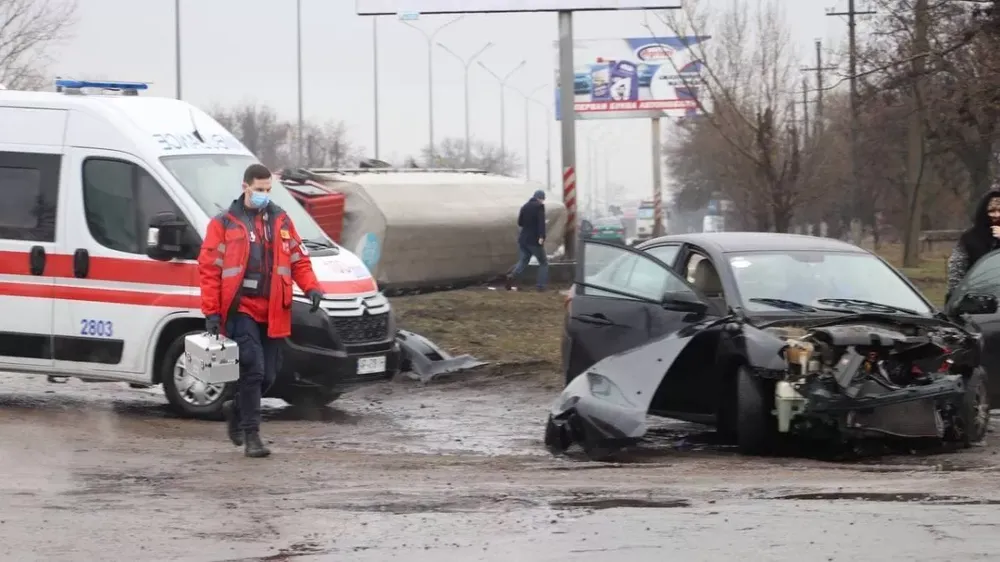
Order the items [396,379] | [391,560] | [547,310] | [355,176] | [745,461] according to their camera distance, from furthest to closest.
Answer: [355,176], [547,310], [396,379], [745,461], [391,560]

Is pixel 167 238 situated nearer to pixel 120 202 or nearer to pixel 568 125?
pixel 120 202

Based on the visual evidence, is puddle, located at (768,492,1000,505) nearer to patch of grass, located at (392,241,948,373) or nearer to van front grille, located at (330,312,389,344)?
van front grille, located at (330,312,389,344)

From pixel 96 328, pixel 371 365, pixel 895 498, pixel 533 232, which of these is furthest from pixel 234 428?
pixel 533 232

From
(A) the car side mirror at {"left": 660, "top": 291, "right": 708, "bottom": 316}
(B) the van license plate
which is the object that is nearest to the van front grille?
(B) the van license plate

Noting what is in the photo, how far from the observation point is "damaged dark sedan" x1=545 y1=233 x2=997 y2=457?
27.3ft

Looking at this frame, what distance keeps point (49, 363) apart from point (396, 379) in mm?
3724

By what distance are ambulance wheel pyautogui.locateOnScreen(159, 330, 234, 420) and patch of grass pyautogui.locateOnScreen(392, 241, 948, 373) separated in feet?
13.9

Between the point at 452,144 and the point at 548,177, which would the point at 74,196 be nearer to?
the point at 452,144

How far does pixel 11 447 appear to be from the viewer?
29.1ft

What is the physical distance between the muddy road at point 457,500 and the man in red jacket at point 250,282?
0.45 meters

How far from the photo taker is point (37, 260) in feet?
36.3

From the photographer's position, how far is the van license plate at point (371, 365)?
11.2 m

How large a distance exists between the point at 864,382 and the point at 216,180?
5.46 metres

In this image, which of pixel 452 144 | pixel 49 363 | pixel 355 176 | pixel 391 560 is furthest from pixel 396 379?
pixel 452 144
